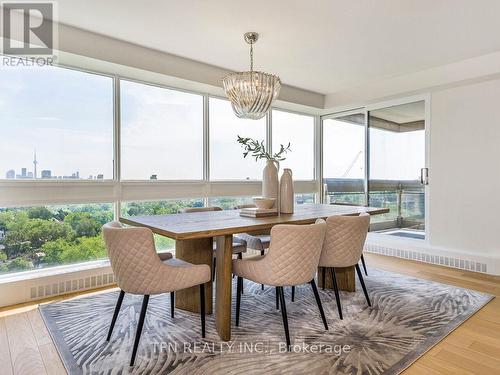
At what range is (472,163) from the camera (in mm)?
3924

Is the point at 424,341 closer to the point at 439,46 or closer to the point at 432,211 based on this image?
the point at 432,211

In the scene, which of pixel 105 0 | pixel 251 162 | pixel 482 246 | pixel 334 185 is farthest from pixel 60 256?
pixel 482 246

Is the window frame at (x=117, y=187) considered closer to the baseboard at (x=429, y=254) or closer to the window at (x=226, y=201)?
the window at (x=226, y=201)

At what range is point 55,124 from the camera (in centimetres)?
326

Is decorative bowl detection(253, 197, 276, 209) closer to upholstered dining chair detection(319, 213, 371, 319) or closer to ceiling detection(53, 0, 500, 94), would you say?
upholstered dining chair detection(319, 213, 371, 319)

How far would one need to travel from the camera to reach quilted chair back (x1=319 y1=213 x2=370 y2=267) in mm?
2479

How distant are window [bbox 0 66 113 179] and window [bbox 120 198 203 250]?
0.44 m

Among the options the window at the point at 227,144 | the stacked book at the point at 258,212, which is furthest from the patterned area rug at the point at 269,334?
the window at the point at 227,144

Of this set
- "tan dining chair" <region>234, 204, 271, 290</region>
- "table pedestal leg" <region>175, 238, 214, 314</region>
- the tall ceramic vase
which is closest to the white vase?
the tall ceramic vase

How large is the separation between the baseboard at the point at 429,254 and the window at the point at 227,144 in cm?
214

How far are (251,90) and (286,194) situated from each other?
3.27 ft

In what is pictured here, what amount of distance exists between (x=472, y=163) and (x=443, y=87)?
1.03 m

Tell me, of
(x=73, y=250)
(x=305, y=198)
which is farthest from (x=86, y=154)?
(x=305, y=198)

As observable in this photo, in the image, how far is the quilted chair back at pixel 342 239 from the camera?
97.6 inches
